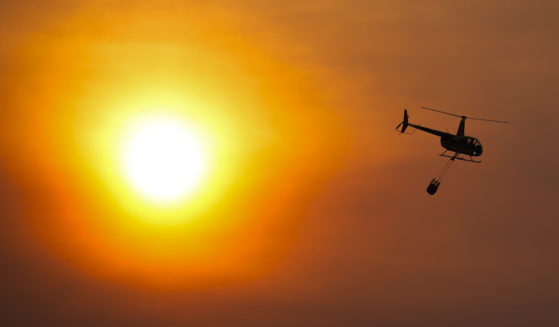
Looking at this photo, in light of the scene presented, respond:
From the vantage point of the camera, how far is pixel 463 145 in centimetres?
19562

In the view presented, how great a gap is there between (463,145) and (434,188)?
9.74 metres

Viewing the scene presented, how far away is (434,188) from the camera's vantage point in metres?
195
